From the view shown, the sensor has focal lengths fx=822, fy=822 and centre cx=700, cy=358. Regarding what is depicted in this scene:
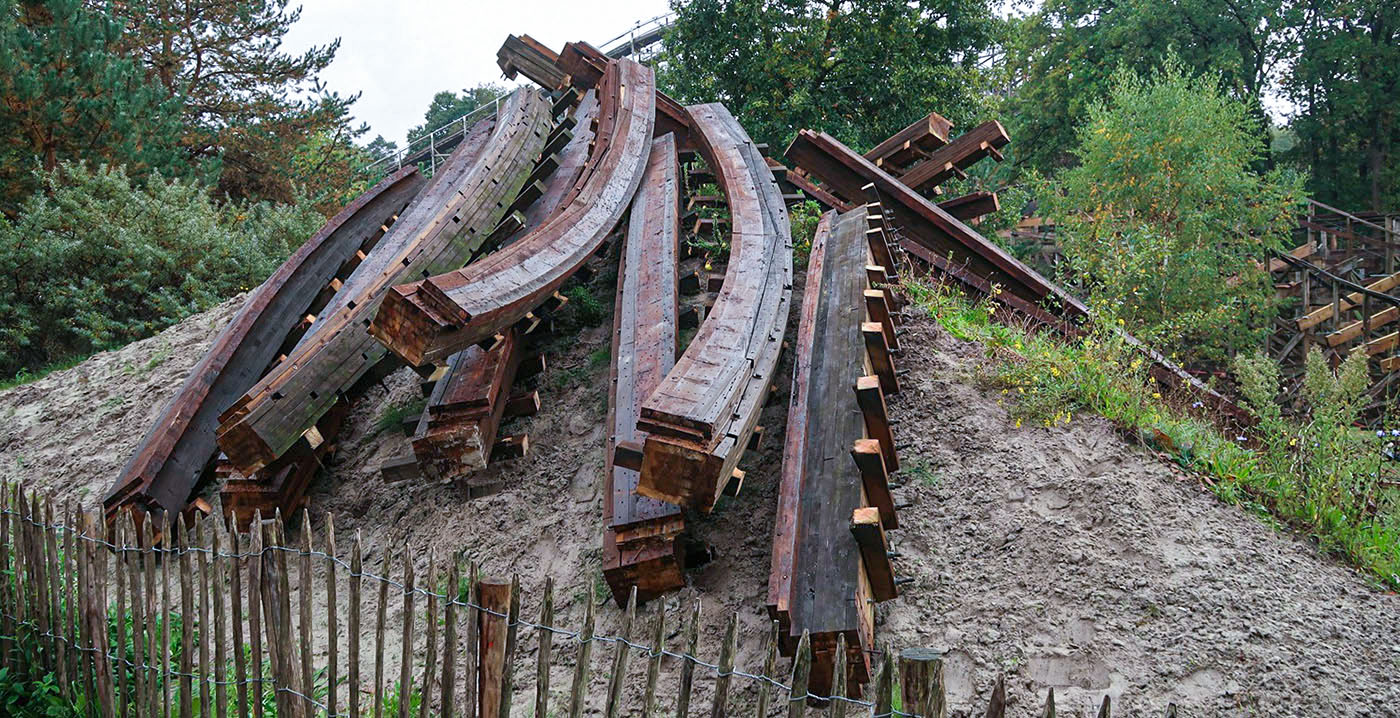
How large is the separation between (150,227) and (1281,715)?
12537mm

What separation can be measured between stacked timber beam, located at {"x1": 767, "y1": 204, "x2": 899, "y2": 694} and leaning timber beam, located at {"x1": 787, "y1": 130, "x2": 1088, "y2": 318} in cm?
228

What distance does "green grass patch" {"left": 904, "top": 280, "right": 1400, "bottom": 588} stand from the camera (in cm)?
390

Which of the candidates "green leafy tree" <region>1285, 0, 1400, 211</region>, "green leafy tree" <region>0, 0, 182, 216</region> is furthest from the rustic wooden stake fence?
"green leafy tree" <region>1285, 0, 1400, 211</region>

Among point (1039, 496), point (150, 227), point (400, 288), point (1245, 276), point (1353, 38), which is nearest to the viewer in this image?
point (400, 288)

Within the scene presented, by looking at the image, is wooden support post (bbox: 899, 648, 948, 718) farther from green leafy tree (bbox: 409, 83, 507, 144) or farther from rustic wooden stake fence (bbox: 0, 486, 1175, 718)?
green leafy tree (bbox: 409, 83, 507, 144)

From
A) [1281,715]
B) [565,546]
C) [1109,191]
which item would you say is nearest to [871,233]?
[565,546]

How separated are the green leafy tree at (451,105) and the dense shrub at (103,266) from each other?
3541 cm

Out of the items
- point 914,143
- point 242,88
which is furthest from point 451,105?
point 914,143

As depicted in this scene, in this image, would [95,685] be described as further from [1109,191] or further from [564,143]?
[1109,191]

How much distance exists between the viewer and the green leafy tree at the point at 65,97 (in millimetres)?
11148

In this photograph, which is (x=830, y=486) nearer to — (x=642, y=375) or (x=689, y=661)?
(x=642, y=375)

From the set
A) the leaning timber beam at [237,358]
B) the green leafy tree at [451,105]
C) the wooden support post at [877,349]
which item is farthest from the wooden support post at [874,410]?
the green leafy tree at [451,105]

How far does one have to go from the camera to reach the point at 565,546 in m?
4.18

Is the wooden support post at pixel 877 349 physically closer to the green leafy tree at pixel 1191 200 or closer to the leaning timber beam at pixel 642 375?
the leaning timber beam at pixel 642 375
